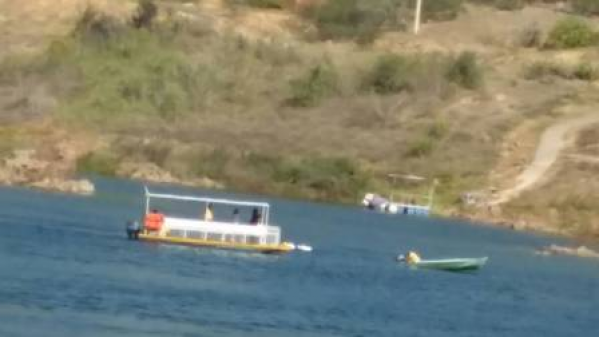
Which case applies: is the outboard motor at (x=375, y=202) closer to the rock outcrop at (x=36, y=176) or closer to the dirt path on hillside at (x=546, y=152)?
the dirt path on hillside at (x=546, y=152)

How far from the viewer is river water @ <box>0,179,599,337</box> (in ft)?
196

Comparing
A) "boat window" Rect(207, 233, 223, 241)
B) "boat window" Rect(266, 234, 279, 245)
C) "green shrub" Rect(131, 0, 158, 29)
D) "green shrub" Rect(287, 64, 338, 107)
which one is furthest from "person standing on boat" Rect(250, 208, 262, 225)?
"green shrub" Rect(131, 0, 158, 29)

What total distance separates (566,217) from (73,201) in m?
30.4

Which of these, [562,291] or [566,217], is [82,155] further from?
[562,291]

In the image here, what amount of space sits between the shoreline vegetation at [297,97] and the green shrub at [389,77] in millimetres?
139

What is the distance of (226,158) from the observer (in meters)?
122

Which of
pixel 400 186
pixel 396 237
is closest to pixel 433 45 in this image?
pixel 400 186

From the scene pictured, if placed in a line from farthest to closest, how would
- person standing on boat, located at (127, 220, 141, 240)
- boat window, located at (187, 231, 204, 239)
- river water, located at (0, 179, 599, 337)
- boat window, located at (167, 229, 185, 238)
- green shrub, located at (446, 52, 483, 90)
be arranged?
green shrub, located at (446, 52, 483, 90) → boat window, located at (187, 231, 204, 239) → boat window, located at (167, 229, 185, 238) → person standing on boat, located at (127, 220, 141, 240) → river water, located at (0, 179, 599, 337)

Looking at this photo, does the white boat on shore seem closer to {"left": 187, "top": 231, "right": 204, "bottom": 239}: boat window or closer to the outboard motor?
the outboard motor

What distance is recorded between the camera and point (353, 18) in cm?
16125

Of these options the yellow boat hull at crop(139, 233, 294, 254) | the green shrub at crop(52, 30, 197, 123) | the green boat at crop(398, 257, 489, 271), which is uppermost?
the green shrub at crop(52, 30, 197, 123)

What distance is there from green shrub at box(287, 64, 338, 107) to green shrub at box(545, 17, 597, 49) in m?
18.8

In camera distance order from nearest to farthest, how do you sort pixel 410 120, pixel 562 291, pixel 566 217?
pixel 562 291 → pixel 566 217 → pixel 410 120

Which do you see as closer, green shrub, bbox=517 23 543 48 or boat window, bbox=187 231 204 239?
boat window, bbox=187 231 204 239
